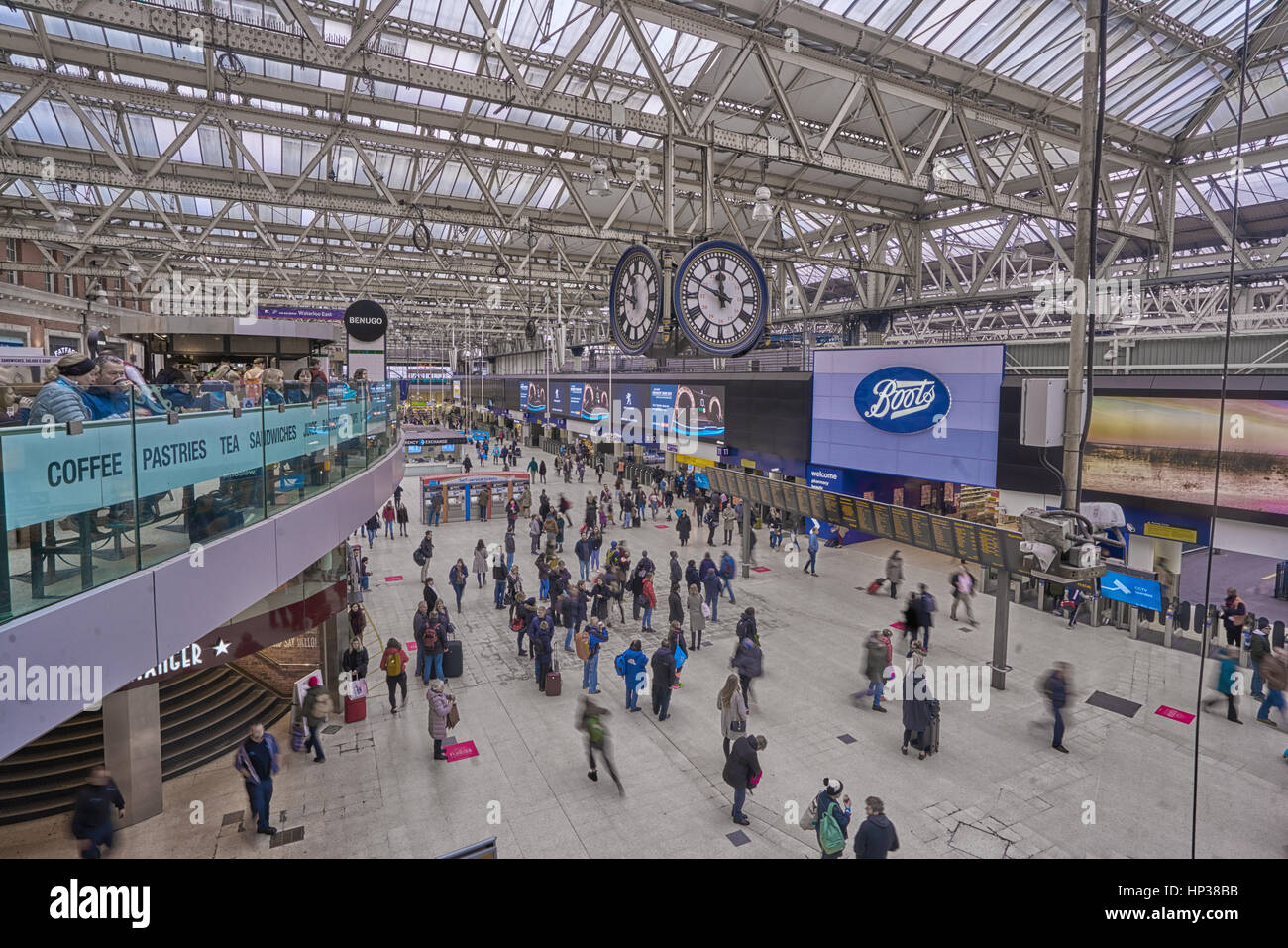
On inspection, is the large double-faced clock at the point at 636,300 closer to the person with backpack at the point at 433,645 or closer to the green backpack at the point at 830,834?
the person with backpack at the point at 433,645

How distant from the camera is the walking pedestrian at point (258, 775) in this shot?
770 centimetres

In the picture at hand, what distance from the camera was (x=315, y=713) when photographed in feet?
30.9

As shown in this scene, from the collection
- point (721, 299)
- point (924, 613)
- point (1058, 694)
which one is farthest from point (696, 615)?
point (721, 299)

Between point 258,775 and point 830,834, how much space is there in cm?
648

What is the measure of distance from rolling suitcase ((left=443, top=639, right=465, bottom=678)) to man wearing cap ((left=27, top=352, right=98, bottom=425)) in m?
8.15

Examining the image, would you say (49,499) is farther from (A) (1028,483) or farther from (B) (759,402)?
(B) (759,402)

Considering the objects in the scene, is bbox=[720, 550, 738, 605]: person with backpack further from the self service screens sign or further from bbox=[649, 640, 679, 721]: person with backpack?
bbox=[649, 640, 679, 721]: person with backpack

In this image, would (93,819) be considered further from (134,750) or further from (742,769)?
(742,769)

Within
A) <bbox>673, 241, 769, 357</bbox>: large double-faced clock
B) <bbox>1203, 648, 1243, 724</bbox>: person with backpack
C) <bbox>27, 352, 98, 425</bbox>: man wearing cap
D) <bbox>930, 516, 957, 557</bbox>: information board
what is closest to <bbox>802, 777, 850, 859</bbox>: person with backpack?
<bbox>673, 241, 769, 357</bbox>: large double-faced clock

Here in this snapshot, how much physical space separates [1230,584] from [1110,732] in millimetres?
13450

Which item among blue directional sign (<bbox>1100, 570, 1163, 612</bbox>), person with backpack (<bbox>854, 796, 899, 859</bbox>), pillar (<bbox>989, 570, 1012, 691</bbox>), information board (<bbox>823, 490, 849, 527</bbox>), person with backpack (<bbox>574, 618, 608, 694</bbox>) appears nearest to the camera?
person with backpack (<bbox>854, 796, 899, 859</bbox>)

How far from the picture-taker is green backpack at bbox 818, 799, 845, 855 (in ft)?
21.7

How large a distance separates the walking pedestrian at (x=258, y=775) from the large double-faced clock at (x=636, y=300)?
6984mm

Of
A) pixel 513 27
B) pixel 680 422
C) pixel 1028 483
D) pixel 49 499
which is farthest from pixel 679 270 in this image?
pixel 680 422
